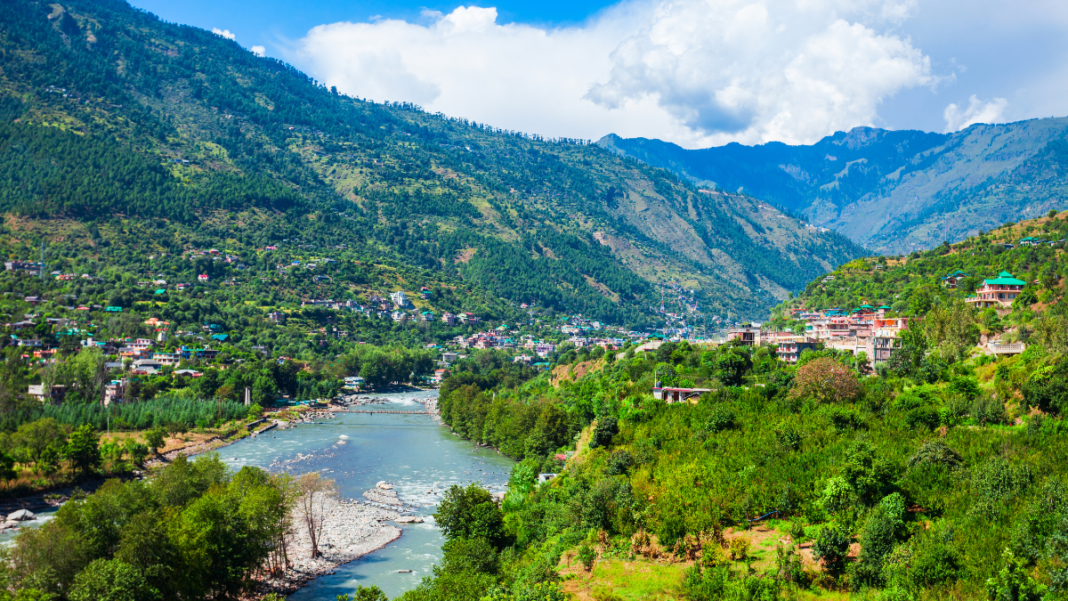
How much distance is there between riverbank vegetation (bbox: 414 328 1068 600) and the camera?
25.5 meters

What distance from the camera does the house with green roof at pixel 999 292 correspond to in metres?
61.4

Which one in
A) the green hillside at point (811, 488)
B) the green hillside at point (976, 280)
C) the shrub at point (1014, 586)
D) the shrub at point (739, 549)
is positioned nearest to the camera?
the shrub at point (1014, 586)

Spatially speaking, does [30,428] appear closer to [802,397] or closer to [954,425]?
[802,397]

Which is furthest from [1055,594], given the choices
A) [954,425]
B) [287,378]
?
[287,378]

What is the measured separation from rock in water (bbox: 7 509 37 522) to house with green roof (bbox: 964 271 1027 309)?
70.2 meters

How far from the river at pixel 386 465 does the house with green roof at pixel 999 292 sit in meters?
42.0

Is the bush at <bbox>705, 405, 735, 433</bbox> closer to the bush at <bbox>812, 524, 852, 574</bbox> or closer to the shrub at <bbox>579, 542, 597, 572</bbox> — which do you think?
the shrub at <bbox>579, 542, 597, 572</bbox>

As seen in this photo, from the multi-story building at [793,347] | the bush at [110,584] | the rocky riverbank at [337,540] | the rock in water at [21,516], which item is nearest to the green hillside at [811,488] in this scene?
the multi-story building at [793,347]

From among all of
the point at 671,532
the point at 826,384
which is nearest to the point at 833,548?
the point at 671,532

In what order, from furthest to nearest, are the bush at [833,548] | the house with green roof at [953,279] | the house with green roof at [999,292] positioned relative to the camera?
1. the house with green roof at [953,279]
2. the house with green roof at [999,292]
3. the bush at [833,548]

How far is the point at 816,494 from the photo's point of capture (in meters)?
31.3

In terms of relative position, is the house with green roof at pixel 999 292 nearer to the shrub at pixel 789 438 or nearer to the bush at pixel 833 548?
the shrub at pixel 789 438

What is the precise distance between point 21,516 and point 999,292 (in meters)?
73.2

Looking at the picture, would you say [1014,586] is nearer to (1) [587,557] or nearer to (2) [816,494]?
(2) [816,494]
